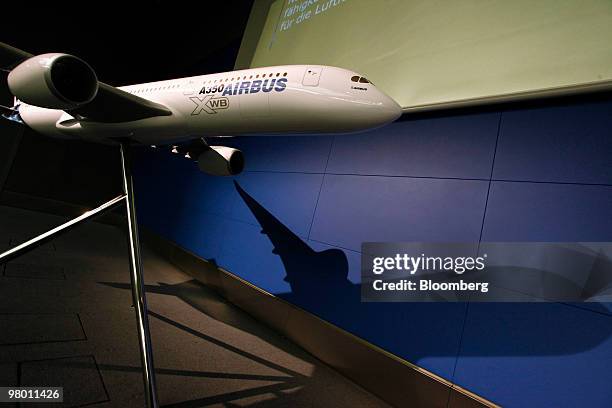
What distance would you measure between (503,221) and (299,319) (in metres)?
2.39

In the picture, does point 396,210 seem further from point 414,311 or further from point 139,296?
point 139,296

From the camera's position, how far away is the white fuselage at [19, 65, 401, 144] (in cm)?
200

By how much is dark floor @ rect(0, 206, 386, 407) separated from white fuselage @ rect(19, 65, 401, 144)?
5.90ft

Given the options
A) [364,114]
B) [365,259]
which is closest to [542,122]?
[364,114]

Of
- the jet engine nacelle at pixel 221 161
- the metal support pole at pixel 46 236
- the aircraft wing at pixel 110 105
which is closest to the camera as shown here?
the metal support pole at pixel 46 236

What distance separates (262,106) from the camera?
2.16 meters

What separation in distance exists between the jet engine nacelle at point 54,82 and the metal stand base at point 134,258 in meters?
0.66

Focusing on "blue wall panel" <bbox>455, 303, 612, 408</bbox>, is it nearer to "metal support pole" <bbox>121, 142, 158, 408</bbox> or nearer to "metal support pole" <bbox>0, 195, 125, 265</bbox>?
"metal support pole" <bbox>121, 142, 158, 408</bbox>

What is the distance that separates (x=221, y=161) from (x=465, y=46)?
284cm

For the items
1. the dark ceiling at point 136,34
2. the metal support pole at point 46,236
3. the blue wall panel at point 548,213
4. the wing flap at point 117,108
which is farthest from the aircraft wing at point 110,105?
the dark ceiling at point 136,34

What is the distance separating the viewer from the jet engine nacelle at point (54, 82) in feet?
6.10

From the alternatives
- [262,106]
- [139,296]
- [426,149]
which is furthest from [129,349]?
[426,149]

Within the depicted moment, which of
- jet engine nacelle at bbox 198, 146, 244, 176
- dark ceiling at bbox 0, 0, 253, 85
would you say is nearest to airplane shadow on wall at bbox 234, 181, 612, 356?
jet engine nacelle at bbox 198, 146, 244, 176

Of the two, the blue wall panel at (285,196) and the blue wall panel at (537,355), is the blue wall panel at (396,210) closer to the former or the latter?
the blue wall panel at (285,196)
